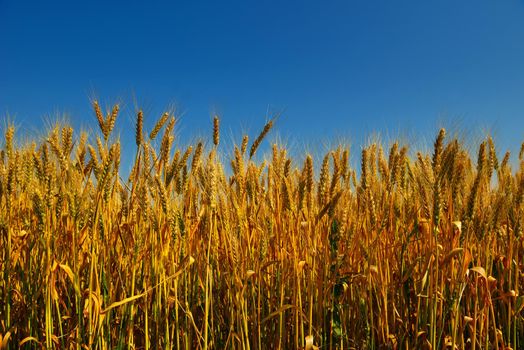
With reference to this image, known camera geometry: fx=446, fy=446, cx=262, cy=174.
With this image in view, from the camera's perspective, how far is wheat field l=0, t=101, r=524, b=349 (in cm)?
191

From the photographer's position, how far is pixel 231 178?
3.08 metres

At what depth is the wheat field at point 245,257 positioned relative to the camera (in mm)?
1912

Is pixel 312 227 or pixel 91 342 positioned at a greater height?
pixel 312 227

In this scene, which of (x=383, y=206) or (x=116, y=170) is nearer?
(x=116, y=170)

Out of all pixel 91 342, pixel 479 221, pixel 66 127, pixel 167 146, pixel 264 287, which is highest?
pixel 66 127

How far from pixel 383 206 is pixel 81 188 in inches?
57.5

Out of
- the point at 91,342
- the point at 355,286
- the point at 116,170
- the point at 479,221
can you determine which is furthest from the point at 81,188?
the point at 479,221

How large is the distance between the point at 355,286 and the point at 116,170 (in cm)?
132

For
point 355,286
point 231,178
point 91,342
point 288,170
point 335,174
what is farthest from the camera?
point 231,178

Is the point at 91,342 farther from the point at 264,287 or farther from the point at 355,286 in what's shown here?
the point at 355,286

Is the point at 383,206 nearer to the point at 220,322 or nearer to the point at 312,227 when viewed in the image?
the point at 312,227

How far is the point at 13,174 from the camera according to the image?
2.21 meters

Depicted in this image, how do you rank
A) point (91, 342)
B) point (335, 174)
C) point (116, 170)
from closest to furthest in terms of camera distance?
point (91, 342)
point (116, 170)
point (335, 174)

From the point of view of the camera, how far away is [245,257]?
2.08 m
